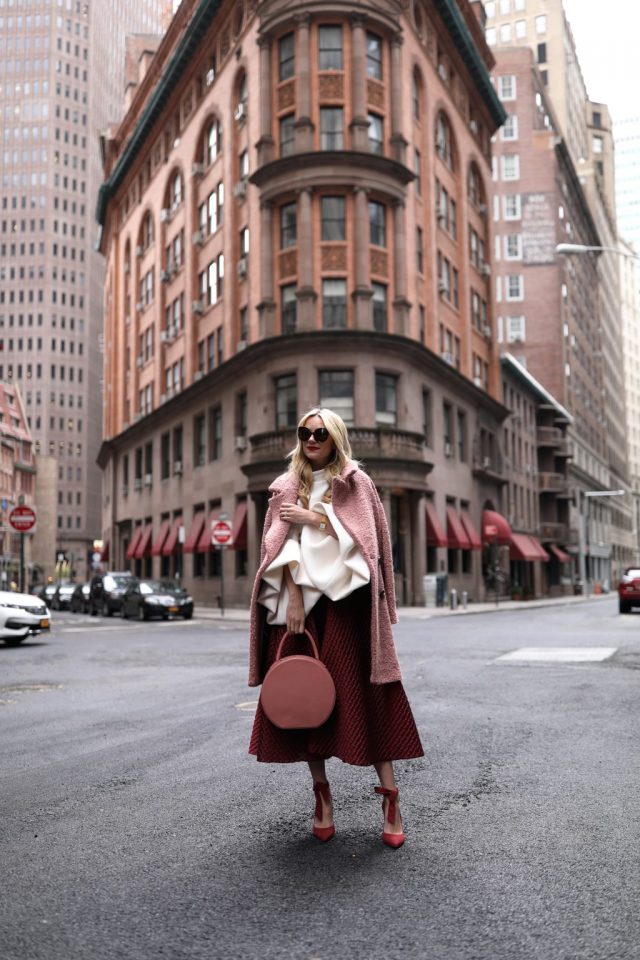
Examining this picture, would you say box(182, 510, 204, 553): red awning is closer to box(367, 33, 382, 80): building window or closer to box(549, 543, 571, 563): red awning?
box(367, 33, 382, 80): building window

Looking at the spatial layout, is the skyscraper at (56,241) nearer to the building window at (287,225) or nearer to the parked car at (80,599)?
the parked car at (80,599)

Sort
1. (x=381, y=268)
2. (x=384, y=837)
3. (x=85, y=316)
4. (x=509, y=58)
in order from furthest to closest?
(x=85, y=316) < (x=509, y=58) < (x=381, y=268) < (x=384, y=837)

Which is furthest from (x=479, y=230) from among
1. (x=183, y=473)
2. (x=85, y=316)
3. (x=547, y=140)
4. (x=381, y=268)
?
(x=85, y=316)

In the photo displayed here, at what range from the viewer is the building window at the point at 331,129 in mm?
36094

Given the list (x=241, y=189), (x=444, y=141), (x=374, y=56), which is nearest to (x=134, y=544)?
(x=241, y=189)

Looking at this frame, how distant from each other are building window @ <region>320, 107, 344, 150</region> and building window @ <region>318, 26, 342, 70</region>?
1648mm

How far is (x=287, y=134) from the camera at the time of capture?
122 feet

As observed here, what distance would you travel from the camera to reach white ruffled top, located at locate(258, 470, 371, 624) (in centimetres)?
427

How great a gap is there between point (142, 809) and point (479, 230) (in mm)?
48644

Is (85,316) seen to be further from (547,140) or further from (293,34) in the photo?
(293,34)

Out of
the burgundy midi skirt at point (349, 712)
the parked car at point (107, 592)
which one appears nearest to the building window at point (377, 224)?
the parked car at point (107, 592)

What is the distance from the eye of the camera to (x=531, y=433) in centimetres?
6344

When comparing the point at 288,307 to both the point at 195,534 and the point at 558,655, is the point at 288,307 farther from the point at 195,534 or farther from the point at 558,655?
the point at 558,655

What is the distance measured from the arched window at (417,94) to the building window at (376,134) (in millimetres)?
3453
